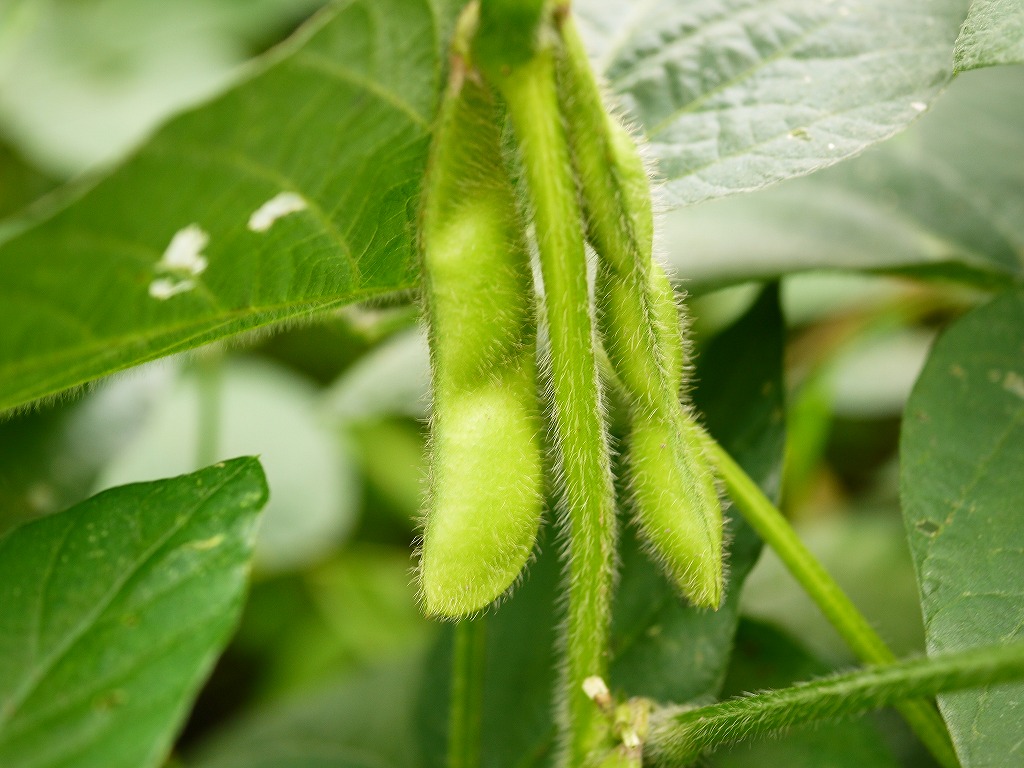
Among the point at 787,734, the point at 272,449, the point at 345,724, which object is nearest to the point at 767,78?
the point at 787,734

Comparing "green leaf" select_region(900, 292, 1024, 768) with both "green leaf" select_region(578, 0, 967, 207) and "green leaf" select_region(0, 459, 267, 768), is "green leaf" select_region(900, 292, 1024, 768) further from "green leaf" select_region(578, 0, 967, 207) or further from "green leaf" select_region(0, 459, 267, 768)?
"green leaf" select_region(0, 459, 267, 768)

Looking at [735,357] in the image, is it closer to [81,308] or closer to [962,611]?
[962,611]

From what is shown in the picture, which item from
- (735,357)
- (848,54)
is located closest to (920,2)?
(848,54)

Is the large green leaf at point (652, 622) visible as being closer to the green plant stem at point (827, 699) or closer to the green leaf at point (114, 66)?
the green plant stem at point (827, 699)

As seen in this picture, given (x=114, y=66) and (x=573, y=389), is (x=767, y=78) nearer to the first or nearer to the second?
(x=573, y=389)

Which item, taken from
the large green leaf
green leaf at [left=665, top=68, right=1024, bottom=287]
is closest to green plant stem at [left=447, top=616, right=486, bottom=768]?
the large green leaf
